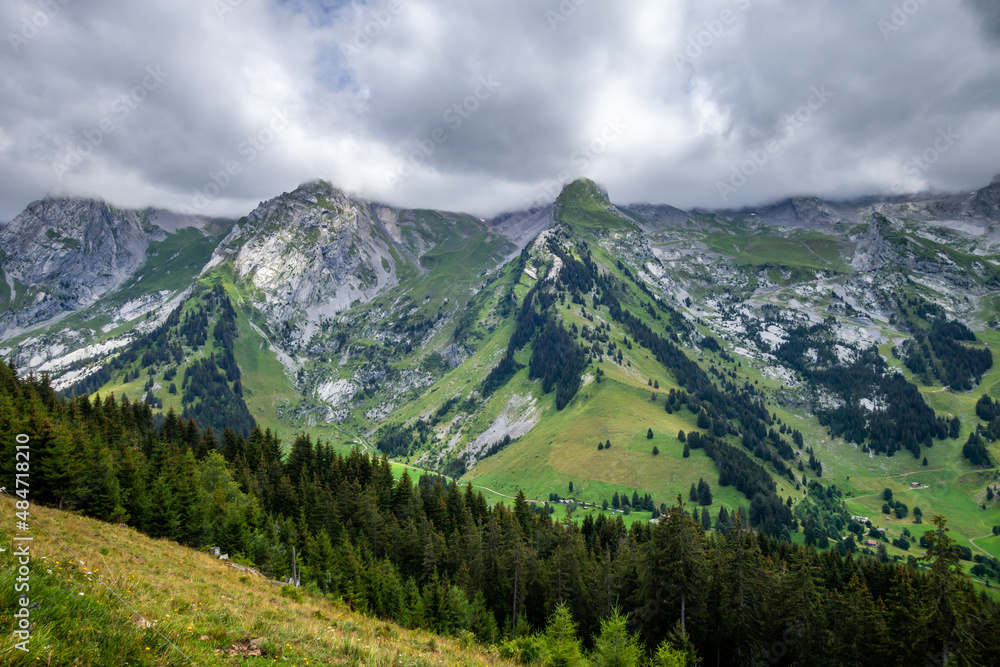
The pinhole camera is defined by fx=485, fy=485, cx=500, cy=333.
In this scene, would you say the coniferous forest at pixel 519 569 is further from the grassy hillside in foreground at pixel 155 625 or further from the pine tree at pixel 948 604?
the grassy hillside in foreground at pixel 155 625

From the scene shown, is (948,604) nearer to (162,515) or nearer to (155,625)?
(155,625)

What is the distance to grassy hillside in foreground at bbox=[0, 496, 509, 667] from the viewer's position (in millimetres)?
9125

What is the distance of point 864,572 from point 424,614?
252ft

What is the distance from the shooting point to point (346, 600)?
A: 186 feet

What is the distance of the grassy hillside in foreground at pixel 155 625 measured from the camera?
29.9 ft

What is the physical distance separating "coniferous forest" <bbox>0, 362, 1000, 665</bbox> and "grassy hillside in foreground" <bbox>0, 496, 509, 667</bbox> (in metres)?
21.3

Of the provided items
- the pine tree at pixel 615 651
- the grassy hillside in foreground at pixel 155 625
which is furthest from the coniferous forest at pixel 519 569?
the grassy hillside in foreground at pixel 155 625

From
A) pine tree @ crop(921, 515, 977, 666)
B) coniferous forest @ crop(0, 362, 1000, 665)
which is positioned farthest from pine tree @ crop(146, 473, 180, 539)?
pine tree @ crop(921, 515, 977, 666)

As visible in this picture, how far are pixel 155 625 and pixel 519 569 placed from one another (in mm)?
59576

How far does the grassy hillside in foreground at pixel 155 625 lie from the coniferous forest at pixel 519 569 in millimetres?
21321

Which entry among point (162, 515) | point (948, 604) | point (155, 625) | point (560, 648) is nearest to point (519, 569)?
point (560, 648)

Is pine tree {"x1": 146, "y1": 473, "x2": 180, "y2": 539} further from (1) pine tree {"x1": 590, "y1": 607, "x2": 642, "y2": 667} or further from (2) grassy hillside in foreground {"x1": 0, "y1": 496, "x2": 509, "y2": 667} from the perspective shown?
(1) pine tree {"x1": 590, "y1": 607, "x2": 642, "y2": 667}

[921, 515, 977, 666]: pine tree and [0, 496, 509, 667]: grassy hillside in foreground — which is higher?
[0, 496, 509, 667]: grassy hillside in foreground

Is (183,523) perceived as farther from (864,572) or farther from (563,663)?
(864,572)
